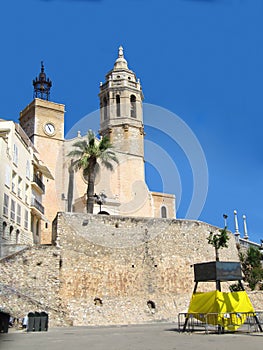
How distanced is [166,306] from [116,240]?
5.47 metres

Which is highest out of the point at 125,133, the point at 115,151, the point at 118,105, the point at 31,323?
the point at 118,105

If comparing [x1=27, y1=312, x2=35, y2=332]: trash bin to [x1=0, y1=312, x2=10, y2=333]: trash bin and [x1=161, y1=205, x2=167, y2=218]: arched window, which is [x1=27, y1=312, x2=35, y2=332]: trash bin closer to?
[x1=0, y1=312, x2=10, y2=333]: trash bin

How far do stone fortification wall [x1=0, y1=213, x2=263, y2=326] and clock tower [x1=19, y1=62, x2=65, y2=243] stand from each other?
35.0 ft

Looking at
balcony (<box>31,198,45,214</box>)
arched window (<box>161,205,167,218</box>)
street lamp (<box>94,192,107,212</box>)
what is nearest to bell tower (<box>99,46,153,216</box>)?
arched window (<box>161,205,167,218</box>)

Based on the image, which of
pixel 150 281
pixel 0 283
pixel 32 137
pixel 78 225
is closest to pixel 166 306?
pixel 150 281

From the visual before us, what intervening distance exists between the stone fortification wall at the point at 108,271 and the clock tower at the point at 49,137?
1067 centimetres

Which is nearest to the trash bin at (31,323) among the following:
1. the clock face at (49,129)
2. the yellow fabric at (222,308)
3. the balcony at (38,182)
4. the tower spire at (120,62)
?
the yellow fabric at (222,308)

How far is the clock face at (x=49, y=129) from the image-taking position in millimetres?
42438

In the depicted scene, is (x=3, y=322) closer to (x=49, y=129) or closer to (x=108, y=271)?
(x=108, y=271)

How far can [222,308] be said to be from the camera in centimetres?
1808

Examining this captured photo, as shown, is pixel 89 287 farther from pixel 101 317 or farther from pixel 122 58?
pixel 122 58

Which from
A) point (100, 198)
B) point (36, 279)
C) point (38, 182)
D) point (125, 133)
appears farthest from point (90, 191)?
point (125, 133)

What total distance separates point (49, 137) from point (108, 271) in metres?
17.7

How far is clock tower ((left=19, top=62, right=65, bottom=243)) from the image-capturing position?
133 ft
